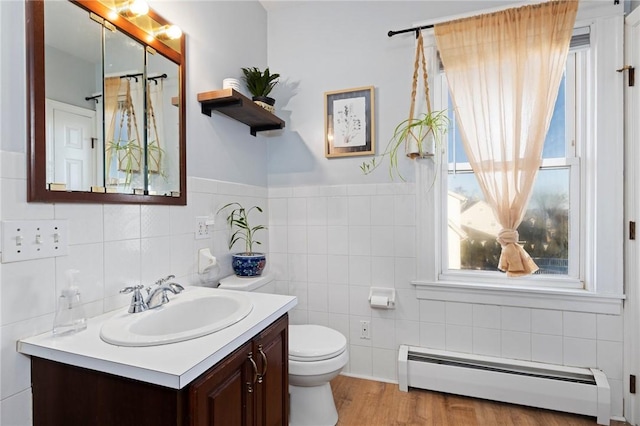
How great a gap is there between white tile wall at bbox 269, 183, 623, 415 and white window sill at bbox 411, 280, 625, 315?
0.13 feet

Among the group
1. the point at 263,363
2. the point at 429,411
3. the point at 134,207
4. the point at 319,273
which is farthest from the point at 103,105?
the point at 429,411

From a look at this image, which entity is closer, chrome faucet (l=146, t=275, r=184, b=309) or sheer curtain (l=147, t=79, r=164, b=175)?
chrome faucet (l=146, t=275, r=184, b=309)

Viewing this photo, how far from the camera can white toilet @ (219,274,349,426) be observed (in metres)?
1.54

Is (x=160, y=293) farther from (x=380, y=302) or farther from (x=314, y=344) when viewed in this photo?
(x=380, y=302)

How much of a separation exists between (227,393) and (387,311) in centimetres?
135

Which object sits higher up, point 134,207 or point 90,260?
point 134,207

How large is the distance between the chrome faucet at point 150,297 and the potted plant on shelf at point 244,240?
0.53m

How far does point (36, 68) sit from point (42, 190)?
36 centimetres

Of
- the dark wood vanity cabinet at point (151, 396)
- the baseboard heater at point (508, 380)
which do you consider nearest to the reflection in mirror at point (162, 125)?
the dark wood vanity cabinet at point (151, 396)

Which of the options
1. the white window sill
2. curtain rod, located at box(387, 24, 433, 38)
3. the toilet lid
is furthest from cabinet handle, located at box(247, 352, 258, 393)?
curtain rod, located at box(387, 24, 433, 38)

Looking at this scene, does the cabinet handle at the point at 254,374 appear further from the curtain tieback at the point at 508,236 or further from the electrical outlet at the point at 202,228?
the curtain tieback at the point at 508,236

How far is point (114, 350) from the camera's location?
830 mm

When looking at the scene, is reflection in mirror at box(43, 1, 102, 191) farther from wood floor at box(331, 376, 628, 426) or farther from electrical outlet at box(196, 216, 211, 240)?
wood floor at box(331, 376, 628, 426)

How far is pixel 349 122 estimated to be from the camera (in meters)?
2.12
